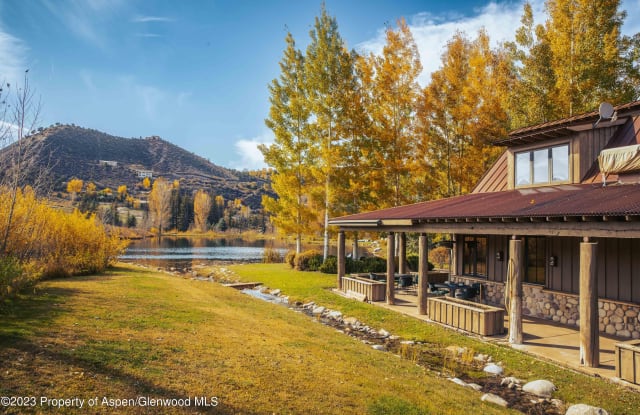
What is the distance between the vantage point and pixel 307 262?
24156 mm

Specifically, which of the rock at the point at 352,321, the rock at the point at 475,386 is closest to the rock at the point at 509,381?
the rock at the point at 475,386

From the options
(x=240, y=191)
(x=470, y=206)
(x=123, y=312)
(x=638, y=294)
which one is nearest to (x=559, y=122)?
(x=470, y=206)

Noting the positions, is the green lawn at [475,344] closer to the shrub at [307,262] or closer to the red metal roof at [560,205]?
the shrub at [307,262]

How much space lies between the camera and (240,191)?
15712cm

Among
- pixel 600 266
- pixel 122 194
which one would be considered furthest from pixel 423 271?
Answer: pixel 122 194

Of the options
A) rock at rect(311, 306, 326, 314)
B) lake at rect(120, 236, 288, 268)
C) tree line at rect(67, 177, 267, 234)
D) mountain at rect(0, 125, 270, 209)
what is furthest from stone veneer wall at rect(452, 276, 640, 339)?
mountain at rect(0, 125, 270, 209)

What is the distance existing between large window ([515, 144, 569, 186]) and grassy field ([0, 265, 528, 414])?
8877mm

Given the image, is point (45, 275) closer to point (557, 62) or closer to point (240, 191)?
point (557, 62)

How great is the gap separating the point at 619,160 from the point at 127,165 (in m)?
175

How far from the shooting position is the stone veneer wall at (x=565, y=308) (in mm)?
9867

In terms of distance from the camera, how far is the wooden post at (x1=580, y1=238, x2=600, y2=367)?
7.94m

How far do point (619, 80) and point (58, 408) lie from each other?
25.6 metres

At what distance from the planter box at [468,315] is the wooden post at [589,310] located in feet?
8.71

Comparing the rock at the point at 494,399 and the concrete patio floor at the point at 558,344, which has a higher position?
the concrete patio floor at the point at 558,344
